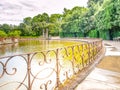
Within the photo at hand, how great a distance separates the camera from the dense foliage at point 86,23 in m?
36.1

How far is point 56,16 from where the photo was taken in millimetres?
96188

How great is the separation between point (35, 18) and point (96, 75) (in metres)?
98.1

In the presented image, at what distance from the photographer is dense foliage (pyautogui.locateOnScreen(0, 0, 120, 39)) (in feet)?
118

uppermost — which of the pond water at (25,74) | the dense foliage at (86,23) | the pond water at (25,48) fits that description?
the dense foliage at (86,23)

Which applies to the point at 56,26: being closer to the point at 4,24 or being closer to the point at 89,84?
the point at 4,24

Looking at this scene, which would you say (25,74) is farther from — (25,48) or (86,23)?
(86,23)

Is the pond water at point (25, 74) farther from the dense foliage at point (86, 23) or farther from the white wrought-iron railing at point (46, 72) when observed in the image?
the dense foliage at point (86, 23)

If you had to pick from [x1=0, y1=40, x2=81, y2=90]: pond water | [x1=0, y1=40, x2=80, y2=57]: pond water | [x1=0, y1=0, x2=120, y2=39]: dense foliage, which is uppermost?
[x1=0, y1=0, x2=120, y2=39]: dense foliage

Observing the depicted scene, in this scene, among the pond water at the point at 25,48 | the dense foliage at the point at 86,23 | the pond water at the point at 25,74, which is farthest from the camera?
the dense foliage at the point at 86,23

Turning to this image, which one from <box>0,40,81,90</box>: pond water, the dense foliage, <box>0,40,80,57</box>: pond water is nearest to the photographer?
<box>0,40,81,90</box>: pond water

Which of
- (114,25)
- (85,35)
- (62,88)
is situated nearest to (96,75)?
(62,88)

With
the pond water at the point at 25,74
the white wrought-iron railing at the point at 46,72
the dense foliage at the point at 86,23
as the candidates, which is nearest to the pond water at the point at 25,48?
the dense foliage at the point at 86,23

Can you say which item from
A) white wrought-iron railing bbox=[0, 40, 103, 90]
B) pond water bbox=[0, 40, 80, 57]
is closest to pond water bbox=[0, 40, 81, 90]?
white wrought-iron railing bbox=[0, 40, 103, 90]

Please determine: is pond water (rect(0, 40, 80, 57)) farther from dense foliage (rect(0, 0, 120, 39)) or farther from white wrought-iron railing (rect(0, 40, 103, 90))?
white wrought-iron railing (rect(0, 40, 103, 90))
